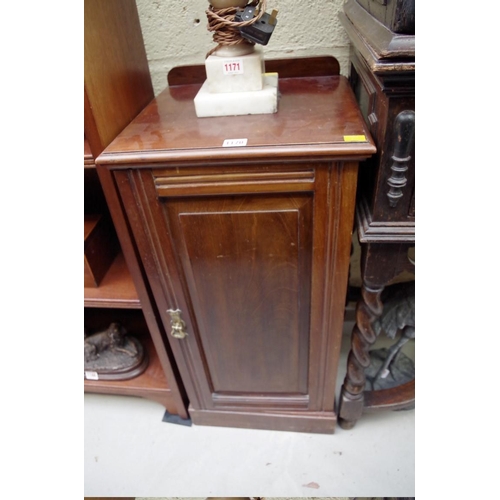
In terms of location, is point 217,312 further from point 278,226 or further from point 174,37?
point 174,37

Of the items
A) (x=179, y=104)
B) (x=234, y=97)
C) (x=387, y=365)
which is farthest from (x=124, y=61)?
(x=387, y=365)

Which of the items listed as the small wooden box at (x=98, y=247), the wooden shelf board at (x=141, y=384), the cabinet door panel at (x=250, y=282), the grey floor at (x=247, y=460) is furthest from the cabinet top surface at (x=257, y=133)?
the grey floor at (x=247, y=460)

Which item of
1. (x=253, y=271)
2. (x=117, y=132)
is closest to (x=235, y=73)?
(x=117, y=132)

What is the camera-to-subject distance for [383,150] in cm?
63

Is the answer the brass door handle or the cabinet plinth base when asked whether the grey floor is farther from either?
the brass door handle

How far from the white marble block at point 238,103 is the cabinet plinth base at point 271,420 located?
871mm

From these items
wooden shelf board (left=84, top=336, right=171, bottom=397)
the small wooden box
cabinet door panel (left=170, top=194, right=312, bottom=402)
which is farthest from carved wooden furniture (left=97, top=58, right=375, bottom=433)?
the small wooden box

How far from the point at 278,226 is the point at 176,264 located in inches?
9.8

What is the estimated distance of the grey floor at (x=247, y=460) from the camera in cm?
104

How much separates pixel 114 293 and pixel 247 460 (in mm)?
645

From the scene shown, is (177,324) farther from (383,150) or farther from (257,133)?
(383,150)

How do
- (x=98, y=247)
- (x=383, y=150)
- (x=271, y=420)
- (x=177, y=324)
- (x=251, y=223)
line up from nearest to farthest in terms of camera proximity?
(x=383, y=150)
(x=251, y=223)
(x=177, y=324)
(x=98, y=247)
(x=271, y=420)

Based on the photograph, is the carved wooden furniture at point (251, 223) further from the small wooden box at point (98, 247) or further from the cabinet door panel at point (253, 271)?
the small wooden box at point (98, 247)

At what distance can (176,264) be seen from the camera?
32.1 inches
